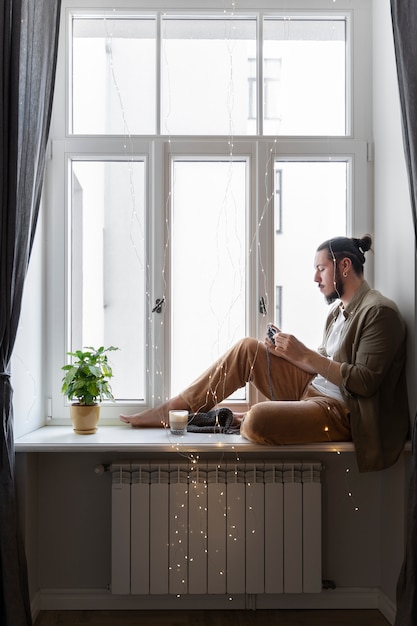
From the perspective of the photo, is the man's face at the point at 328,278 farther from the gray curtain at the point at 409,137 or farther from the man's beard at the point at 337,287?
Result: the gray curtain at the point at 409,137

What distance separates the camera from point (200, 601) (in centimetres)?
221

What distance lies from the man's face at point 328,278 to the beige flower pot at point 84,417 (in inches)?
38.2

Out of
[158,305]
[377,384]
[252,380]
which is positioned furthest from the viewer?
[158,305]

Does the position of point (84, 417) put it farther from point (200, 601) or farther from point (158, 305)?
point (200, 601)

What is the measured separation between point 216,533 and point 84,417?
0.65 meters

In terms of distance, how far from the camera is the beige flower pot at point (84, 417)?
86.0 inches

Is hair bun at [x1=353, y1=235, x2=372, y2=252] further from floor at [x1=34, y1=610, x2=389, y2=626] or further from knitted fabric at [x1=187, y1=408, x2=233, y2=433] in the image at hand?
floor at [x1=34, y1=610, x2=389, y2=626]

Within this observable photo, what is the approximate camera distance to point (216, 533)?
213 cm

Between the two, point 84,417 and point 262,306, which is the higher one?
point 262,306

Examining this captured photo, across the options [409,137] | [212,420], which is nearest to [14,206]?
[212,420]

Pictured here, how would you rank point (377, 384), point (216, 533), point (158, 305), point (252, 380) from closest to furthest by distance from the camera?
point (377, 384) → point (216, 533) → point (252, 380) → point (158, 305)

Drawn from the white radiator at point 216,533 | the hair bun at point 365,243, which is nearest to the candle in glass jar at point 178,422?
the white radiator at point 216,533

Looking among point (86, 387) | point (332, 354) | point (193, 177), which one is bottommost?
point (86, 387)

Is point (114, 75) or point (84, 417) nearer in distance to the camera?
point (84, 417)
